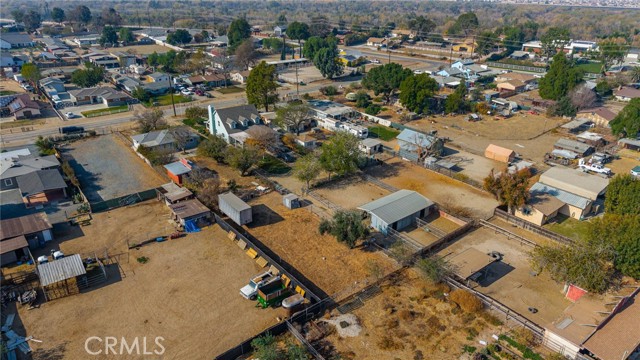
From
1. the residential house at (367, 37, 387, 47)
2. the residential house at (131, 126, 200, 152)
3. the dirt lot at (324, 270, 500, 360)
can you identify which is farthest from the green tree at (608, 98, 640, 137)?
the residential house at (367, 37, 387, 47)

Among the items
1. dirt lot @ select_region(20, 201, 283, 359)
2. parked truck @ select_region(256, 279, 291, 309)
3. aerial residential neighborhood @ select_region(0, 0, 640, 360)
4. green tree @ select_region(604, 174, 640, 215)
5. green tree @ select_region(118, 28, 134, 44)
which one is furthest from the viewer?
green tree @ select_region(118, 28, 134, 44)

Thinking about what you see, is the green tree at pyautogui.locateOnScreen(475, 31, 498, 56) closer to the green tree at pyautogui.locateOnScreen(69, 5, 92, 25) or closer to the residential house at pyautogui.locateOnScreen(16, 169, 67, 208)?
the residential house at pyautogui.locateOnScreen(16, 169, 67, 208)

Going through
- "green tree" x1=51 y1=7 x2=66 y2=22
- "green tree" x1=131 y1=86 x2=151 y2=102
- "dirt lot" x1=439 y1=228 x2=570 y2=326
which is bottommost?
"dirt lot" x1=439 y1=228 x2=570 y2=326

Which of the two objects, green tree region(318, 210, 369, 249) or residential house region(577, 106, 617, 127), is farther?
residential house region(577, 106, 617, 127)

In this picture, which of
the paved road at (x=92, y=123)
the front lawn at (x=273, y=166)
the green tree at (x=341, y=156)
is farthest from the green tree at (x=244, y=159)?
the paved road at (x=92, y=123)

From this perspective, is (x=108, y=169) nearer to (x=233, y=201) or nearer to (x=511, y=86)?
(x=233, y=201)

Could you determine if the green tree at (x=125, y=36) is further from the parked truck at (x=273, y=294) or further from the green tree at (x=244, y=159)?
the parked truck at (x=273, y=294)
